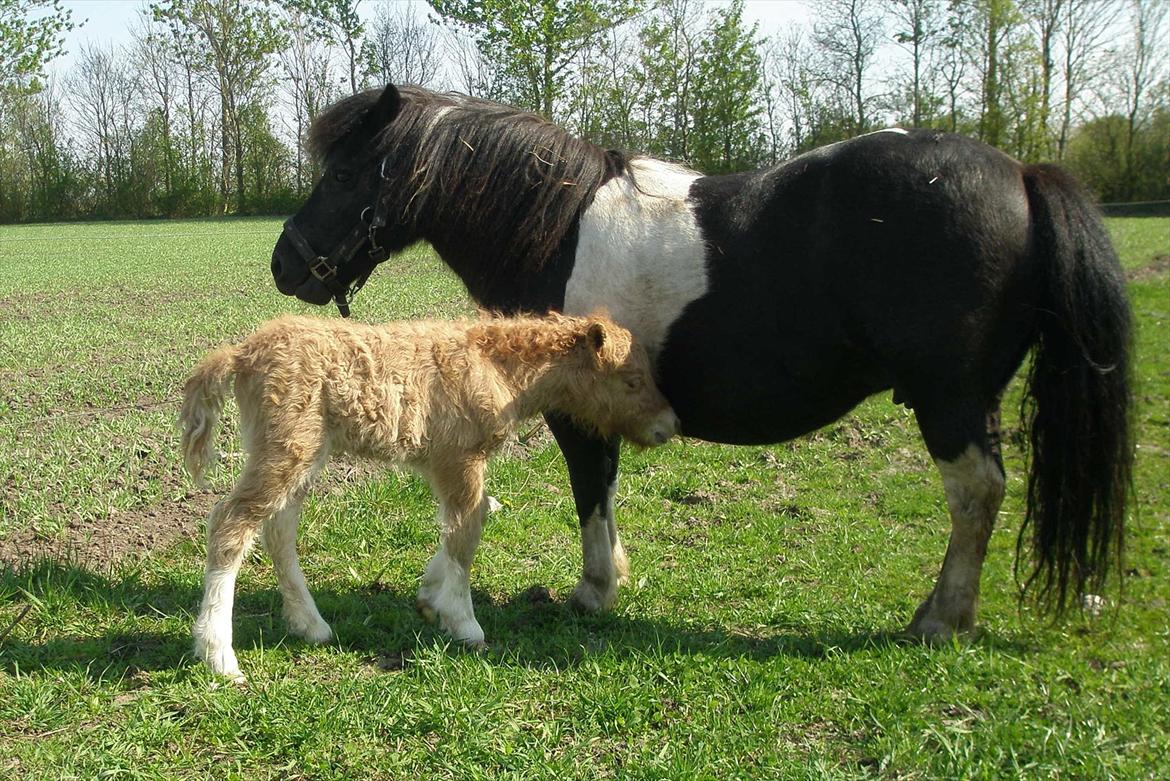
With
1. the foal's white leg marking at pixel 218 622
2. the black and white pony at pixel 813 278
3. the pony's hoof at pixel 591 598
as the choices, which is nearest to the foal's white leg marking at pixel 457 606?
the pony's hoof at pixel 591 598

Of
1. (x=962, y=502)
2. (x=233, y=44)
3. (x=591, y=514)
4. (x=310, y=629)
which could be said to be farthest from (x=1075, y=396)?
(x=233, y=44)

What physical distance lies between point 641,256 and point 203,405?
2.04 metres

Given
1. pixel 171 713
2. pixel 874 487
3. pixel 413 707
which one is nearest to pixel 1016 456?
pixel 874 487

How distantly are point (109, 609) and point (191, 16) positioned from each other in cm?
6014

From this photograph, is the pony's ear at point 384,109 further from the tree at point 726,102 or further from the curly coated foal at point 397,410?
the tree at point 726,102

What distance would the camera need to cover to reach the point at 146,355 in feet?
32.3

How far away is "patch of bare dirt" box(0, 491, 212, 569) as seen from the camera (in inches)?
184

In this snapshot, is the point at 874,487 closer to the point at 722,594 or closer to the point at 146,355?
the point at 722,594

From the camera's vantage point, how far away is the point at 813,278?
3.77 m

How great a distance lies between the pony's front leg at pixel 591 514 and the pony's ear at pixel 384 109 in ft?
5.72

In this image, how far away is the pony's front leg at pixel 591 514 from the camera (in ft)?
14.5

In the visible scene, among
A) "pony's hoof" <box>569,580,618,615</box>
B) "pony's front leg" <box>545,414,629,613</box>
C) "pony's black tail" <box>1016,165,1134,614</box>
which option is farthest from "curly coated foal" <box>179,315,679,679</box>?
"pony's black tail" <box>1016,165,1134,614</box>

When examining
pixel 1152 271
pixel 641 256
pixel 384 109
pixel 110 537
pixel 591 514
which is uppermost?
pixel 384 109

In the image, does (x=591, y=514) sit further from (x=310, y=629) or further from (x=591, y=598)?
(x=310, y=629)
